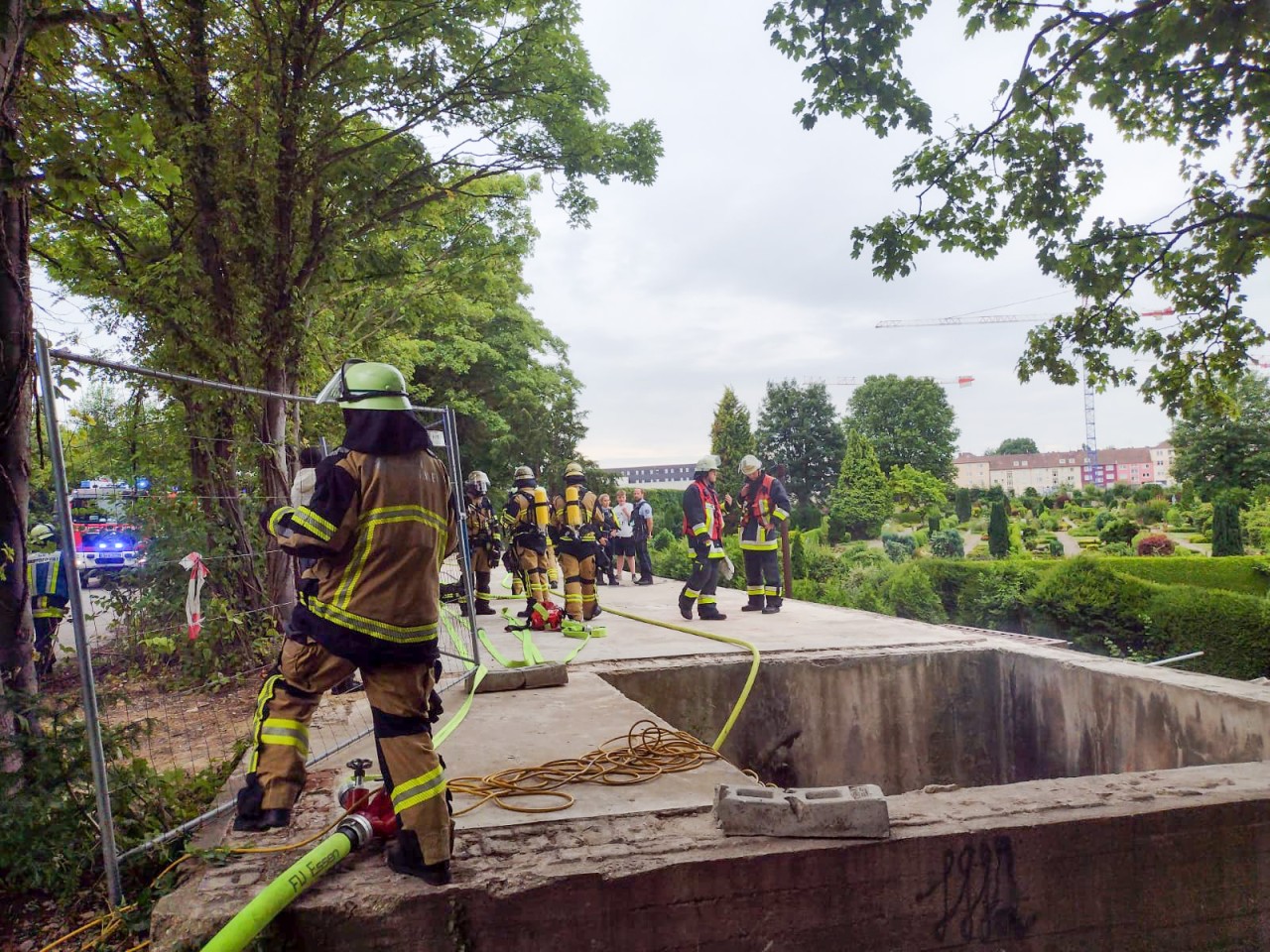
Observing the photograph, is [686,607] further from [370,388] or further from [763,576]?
[370,388]

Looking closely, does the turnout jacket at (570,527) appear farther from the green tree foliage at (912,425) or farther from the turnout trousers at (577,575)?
the green tree foliage at (912,425)

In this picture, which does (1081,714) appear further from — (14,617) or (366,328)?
(366,328)

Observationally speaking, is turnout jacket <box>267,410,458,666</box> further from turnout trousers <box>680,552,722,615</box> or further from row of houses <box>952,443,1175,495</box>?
row of houses <box>952,443,1175,495</box>

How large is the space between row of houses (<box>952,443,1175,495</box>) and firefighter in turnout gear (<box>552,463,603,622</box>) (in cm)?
10876

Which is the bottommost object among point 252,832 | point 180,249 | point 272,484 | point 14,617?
point 252,832

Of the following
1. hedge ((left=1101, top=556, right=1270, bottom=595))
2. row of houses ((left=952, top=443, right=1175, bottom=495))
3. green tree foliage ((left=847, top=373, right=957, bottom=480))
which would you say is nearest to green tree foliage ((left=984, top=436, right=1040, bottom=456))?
row of houses ((left=952, top=443, right=1175, bottom=495))

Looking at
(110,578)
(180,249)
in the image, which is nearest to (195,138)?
(180,249)

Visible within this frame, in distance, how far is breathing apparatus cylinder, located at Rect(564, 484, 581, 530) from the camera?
9.56m

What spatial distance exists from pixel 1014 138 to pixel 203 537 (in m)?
7.64

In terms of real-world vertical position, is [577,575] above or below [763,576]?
above

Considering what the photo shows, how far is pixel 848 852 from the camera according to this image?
324 centimetres

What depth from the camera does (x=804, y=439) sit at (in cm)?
5309

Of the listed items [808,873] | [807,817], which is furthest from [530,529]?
[808,873]

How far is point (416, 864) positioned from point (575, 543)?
660cm
